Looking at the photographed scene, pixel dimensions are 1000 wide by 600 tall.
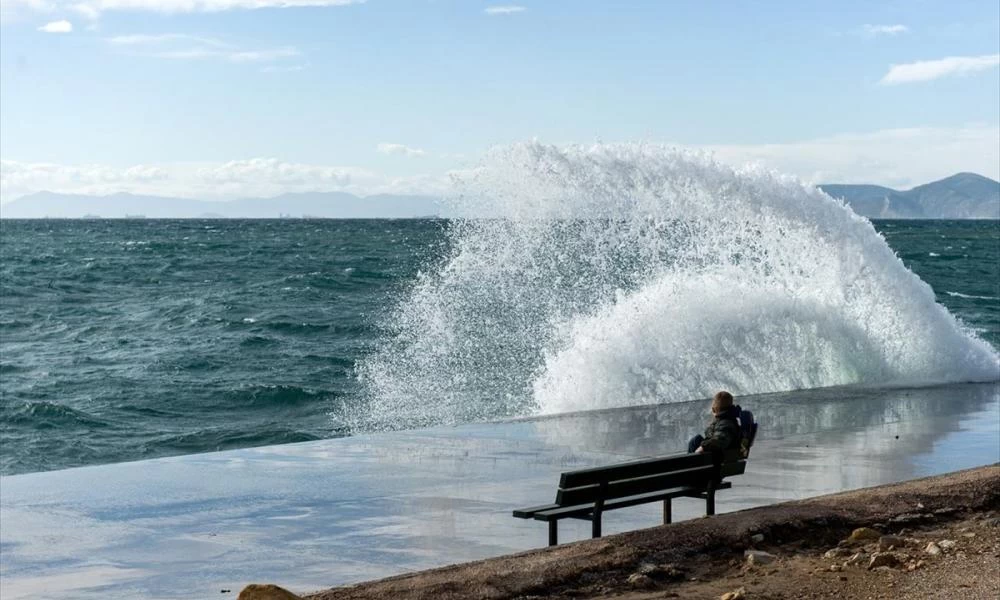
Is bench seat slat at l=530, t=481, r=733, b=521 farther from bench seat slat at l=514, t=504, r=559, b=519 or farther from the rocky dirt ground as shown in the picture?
the rocky dirt ground

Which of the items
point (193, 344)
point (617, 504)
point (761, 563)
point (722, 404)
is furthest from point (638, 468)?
point (193, 344)

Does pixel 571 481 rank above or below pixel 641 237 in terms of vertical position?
below

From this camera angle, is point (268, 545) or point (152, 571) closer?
point (152, 571)

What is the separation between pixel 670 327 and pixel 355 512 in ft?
33.0

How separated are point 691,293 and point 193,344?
1446cm

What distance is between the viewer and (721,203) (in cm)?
1969

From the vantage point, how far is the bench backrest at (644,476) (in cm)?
814

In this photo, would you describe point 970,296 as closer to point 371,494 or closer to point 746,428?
point 746,428

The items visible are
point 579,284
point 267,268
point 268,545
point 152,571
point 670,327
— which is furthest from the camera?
point 267,268

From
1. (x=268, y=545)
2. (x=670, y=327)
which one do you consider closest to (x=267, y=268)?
(x=670, y=327)

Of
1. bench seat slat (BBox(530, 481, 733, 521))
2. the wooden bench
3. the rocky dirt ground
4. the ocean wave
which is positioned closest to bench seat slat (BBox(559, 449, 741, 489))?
the wooden bench

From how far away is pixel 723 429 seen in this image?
29.9 ft

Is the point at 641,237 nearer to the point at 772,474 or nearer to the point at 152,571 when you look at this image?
the point at 772,474

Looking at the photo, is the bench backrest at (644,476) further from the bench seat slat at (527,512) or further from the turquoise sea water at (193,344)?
the turquoise sea water at (193,344)
